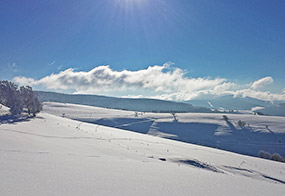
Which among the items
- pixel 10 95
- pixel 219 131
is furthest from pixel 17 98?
pixel 219 131

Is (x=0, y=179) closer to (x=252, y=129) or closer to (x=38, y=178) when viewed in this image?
(x=38, y=178)

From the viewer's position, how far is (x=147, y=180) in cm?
501

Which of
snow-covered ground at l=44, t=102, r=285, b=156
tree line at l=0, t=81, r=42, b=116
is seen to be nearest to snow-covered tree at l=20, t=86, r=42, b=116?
tree line at l=0, t=81, r=42, b=116

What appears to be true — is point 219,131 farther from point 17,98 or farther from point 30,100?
point 17,98

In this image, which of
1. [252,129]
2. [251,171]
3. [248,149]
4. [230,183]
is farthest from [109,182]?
[252,129]

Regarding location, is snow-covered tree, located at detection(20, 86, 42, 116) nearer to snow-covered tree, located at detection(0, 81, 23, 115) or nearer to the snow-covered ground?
snow-covered tree, located at detection(0, 81, 23, 115)

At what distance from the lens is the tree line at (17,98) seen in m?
24.3

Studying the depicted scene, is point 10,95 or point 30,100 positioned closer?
point 10,95

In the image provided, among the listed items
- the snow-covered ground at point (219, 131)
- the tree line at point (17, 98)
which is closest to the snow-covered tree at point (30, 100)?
the tree line at point (17, 98)

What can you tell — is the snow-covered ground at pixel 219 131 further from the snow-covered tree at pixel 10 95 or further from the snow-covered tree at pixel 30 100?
the snow-covered tree at pixel 10 95

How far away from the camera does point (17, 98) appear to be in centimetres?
2484

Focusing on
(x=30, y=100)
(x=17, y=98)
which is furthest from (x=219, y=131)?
(x=17, y=98)

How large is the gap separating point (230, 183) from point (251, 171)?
5.89 meters

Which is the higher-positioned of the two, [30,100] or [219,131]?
[30,100]
